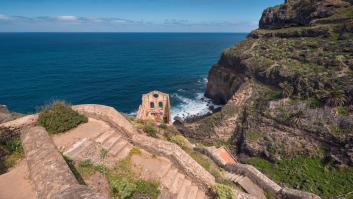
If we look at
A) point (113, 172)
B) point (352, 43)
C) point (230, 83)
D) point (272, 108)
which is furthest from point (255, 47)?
point (113, 172)

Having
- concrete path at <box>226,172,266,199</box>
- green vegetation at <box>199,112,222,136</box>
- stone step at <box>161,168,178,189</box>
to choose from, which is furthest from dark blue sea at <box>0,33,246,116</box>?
stone step at <box>161,168,178,189</box>

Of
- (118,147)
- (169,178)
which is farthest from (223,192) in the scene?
(118,147)

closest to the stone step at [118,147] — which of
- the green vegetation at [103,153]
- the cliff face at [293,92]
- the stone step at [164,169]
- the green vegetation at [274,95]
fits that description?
the green vegetation at [103,153]

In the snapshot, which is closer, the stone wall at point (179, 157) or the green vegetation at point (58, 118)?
the stone wall at point (179, 157)

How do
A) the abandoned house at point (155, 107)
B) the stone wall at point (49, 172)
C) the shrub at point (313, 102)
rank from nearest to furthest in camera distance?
the stone wall at point (49, 172), the shrub at point (313, 102), the abandoned house at point (155, 107)

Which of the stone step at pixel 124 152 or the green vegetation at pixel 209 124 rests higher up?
the stone step at pixel 124 152

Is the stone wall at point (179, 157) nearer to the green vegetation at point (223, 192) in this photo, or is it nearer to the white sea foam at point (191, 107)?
the green vegetation at point (223, 192)

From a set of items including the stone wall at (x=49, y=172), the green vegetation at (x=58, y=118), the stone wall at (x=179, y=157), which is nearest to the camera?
the stone wall at (x=49, y=172)
